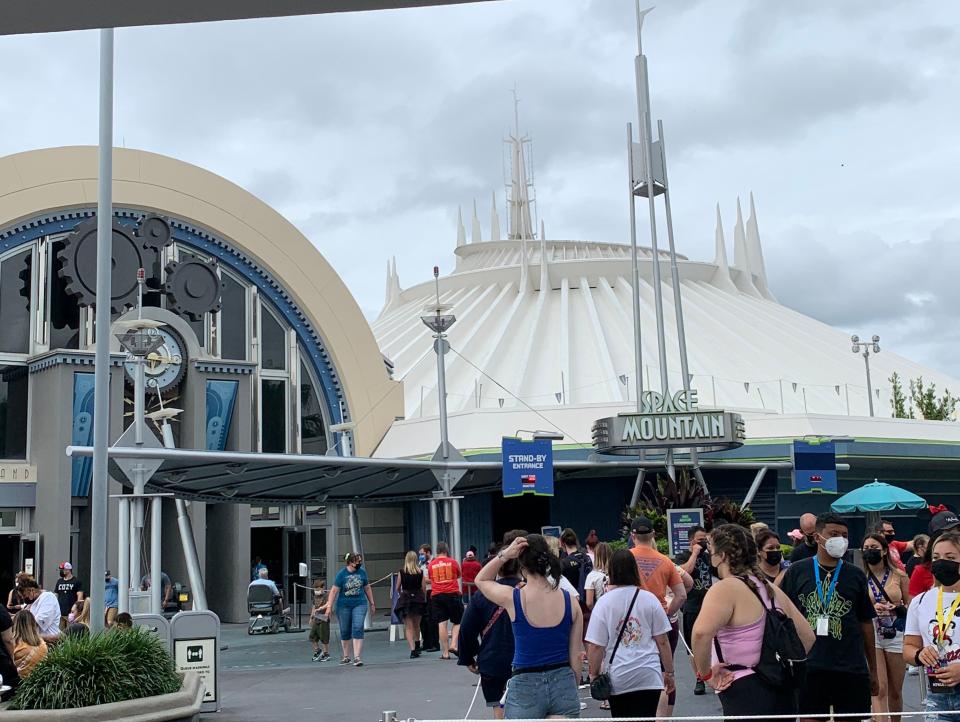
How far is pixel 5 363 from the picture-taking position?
2638 cm

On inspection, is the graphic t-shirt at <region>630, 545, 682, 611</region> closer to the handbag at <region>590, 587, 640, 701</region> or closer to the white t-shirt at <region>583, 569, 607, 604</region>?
the white t-shirt at <region>583, 569, 607, 604</region>

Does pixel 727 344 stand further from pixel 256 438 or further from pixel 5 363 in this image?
pixel 5 363

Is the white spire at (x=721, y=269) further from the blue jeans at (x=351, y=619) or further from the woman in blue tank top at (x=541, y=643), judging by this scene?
the woman in blue tank top at (x=541, y=643)

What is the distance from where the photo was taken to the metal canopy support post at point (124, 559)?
1681 centimetres

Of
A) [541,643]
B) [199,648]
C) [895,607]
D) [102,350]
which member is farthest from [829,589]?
[102,350]

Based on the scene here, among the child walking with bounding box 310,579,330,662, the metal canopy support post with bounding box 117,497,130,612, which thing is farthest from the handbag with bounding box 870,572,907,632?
the metal canopy support post with bounding box 117,497,130,612

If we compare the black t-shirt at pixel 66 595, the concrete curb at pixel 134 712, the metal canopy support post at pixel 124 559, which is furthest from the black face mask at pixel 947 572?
the black t-shirt at pixel 66 595

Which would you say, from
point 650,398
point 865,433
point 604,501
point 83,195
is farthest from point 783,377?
point 83,195

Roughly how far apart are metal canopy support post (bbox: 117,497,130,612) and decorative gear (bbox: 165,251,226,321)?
358 inches

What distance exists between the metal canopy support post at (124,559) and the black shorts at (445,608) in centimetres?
447

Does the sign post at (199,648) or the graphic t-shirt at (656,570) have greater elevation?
the graphic t-shirt at (656,570)

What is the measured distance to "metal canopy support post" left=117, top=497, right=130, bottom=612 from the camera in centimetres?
1681

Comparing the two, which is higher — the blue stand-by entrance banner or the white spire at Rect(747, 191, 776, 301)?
the white spire at Rect(747, 191, 776, 301)

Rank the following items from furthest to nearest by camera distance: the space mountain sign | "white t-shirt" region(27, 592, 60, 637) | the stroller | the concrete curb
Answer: the space mountain sign, the stroller, "white t-shirt" region(27, 592, 60, 637), the concrete curb
